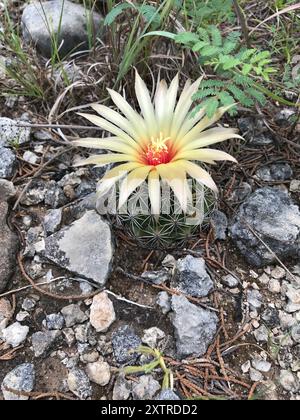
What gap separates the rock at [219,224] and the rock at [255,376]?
52 cm

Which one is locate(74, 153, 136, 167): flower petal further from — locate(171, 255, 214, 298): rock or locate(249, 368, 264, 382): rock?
locate(249, 368, 264, 382): rock

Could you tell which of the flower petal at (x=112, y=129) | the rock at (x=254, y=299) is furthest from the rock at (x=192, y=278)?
the flower petal at (x=112, y=129)

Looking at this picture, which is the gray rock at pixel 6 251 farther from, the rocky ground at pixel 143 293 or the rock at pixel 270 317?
the rock at pixel 270 317

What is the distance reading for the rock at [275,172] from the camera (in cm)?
214

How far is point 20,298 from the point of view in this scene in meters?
1.83

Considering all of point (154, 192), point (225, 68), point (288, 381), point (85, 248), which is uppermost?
point (225, 68)

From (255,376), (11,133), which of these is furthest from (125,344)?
(11,133)

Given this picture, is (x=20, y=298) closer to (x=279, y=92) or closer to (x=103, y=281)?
(x=103, y=281)

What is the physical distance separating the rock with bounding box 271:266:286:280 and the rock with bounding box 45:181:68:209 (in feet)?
2.83

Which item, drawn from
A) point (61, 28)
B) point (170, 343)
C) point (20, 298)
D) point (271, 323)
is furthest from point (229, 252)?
point (61, 28)

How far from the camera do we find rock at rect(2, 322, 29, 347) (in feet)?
5.67

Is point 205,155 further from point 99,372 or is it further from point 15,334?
point 15,334

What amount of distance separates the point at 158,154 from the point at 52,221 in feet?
1.81

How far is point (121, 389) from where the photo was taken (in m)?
1.63
